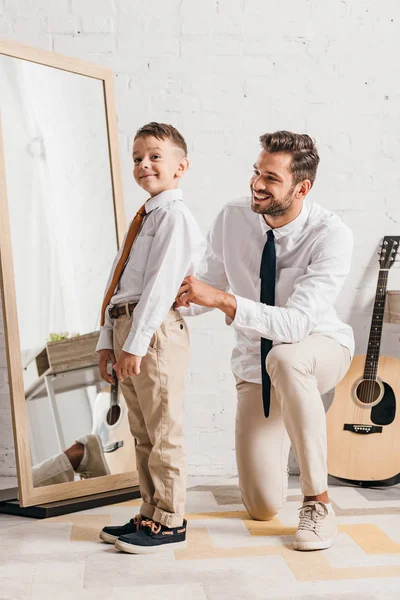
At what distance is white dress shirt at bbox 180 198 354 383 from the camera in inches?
77.3

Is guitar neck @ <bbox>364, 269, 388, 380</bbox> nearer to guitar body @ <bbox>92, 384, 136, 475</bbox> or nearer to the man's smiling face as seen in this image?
the man's smiling face

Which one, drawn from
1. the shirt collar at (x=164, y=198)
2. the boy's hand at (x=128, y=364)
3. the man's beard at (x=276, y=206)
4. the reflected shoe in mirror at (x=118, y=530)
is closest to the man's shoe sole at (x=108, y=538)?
the reflected shoe in mirror at (x=118, y=530)

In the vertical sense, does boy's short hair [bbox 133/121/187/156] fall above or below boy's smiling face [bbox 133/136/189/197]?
above

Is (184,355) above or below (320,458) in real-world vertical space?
above

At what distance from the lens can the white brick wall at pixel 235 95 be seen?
2.74 metres

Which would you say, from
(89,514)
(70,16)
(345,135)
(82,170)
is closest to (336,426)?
(89,514)

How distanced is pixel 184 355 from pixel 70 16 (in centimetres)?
151

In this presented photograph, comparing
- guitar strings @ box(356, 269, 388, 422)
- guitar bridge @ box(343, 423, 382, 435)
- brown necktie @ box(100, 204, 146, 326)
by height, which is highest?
brown necktie @ box(100, 204, 146, 326)

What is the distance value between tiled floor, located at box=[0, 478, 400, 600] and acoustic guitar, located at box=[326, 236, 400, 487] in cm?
28

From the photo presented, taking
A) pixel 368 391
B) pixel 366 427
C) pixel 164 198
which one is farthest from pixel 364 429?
pixel 164 198

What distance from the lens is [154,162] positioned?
6.17 ft

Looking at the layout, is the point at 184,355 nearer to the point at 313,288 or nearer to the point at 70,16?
the point at 313,288

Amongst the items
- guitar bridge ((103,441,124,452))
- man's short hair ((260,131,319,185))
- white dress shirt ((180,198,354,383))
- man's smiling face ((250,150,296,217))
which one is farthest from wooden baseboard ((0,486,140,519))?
man's short hair ((260,131,319,185))

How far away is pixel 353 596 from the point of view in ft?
5.06
